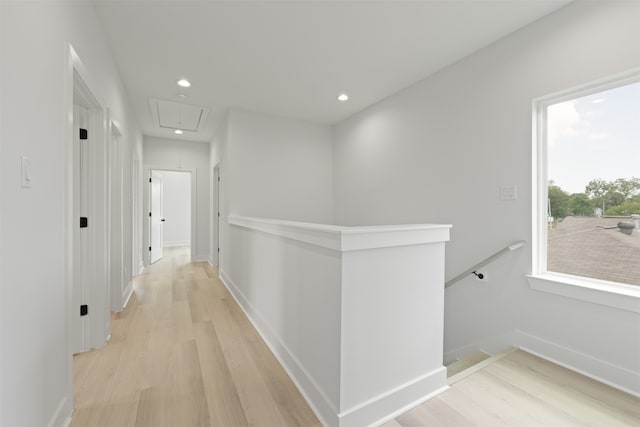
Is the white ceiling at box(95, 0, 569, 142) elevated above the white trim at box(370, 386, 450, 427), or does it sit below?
above

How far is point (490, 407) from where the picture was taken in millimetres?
1596

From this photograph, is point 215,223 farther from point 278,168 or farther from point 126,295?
point 126,295

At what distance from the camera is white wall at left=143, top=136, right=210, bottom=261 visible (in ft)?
18.5

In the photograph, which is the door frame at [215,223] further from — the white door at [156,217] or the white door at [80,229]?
the white door at [80,229]

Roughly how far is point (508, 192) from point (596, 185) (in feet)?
1.73

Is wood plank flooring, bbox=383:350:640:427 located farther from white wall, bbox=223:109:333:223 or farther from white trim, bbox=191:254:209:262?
white trim, bbox=191:254:209:262

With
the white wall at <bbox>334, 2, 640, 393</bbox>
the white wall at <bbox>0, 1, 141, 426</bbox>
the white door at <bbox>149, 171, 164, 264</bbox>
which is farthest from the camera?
the white door at <bbox>149, 171, 164, 264</bbox>

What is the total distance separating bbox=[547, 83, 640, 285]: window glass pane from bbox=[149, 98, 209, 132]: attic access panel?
4095 mm

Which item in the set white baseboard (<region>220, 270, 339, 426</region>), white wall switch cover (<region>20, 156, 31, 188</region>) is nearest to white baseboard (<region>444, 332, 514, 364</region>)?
white baseboard (<region>220, 270, 339, 426</region>)

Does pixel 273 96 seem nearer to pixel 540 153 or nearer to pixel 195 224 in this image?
pixel 540 153

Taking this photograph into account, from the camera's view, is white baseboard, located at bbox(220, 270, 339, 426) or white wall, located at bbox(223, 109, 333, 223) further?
white wall, located at bbox(223, 109, 333, 223)

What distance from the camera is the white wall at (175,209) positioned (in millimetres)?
8344

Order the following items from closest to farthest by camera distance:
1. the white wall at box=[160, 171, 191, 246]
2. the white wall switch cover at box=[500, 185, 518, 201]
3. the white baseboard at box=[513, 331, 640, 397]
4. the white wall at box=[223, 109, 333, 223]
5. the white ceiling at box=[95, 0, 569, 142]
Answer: the white baseboard at box=[513, 331, 640, 397] < the white ceiling at box=[95, 0, 569, 142] < the white wall switch cover at box=[500, 185, 518, 201] < the white wall at box=[223, 109, 333, 223] < the white wall at box=[160, 171, 191, 246]

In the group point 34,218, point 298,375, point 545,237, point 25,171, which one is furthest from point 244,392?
point 545,237
